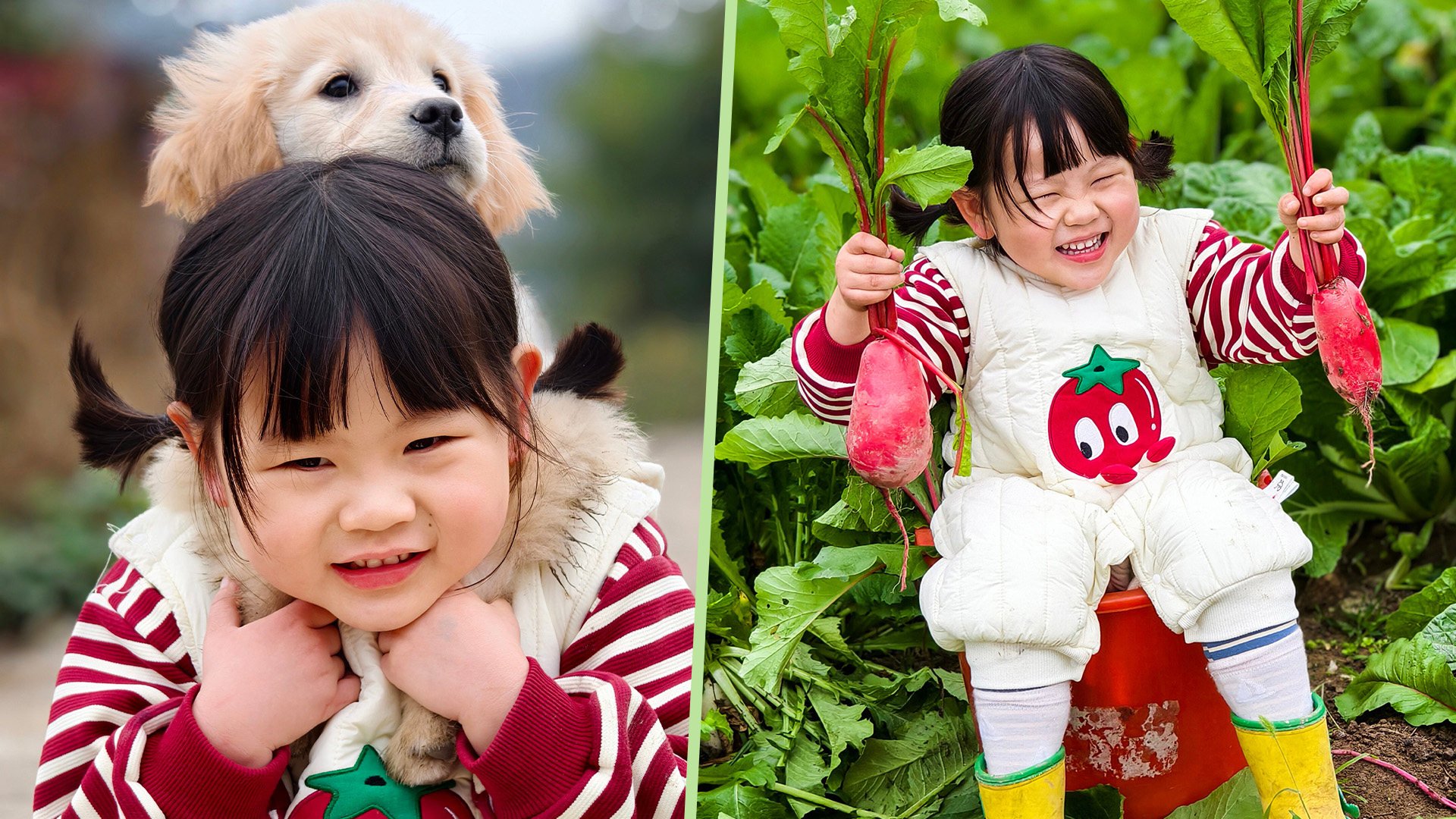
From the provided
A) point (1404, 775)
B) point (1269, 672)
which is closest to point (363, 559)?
point (1269, 672)

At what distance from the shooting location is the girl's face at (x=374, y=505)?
112cm

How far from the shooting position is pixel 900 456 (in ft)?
4.16

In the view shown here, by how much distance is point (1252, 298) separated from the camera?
139 cm

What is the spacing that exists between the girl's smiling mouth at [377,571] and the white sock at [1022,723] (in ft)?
1.93

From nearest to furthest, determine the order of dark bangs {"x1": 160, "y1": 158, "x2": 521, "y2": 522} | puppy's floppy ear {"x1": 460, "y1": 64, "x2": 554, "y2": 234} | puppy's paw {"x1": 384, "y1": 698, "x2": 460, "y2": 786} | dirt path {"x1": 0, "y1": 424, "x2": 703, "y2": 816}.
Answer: dark bangs {"x1": 160, "y1": 158, "x2": 521, "y2": 522} → puppy's paw {"x1": 384, "y1": 698, "x2": 460, "y2": 786} → puppy's floppy ear {"x1": 460, "y1": 64, "x2": 554, "y2": 234} → dirt path {"x1": 0, "y1": 424, "x2": 703, "y2": 816}

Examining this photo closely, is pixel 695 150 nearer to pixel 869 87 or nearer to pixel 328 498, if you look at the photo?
pixel 869 87

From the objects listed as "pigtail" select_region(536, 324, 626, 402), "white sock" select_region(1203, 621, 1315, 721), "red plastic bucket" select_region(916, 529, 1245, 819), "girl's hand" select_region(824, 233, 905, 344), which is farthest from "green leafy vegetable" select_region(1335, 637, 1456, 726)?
"pigtail" select_region(536, 324, 626, 402)

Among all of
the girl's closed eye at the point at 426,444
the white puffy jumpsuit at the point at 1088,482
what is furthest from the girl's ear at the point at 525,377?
the white puffy jumpsuit at the point at 1088,482

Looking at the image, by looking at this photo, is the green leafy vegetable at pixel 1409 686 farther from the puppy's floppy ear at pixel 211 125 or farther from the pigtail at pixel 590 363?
the puppy's floppy ear at pixel 211 125

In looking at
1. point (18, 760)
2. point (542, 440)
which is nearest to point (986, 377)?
point (542, 440)

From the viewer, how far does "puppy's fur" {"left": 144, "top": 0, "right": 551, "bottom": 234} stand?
1252 millimetres

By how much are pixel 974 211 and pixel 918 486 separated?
13.5 inches

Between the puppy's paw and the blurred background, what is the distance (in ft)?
1.13

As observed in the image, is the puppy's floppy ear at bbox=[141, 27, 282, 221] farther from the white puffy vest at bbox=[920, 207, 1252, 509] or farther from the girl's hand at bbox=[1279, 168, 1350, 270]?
the girl's hand at bbox=[1279, 168, 1350, 270]
